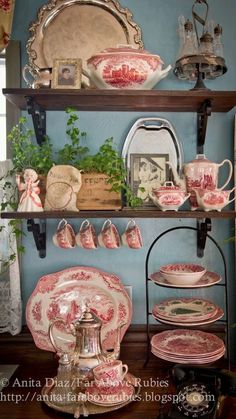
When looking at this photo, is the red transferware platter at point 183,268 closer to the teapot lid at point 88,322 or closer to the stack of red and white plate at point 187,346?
the stack of red and white plate at point 187,346

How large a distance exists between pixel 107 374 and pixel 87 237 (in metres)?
0.47

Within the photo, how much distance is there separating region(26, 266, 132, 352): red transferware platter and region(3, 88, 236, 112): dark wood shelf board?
604 millimetres

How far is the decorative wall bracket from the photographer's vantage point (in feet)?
4.67

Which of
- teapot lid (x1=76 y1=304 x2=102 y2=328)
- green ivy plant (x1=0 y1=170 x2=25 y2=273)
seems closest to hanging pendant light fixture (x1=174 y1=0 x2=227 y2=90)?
green ivy plant (x1=0 y1=170 x2=25 y2=273)

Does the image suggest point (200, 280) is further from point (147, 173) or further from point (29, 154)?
point (29, 154)

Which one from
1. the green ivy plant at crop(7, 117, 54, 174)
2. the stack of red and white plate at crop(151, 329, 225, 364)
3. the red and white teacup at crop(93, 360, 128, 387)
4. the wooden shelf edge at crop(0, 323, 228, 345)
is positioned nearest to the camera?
the red and white teacup at crop(93, 360, 128, 387)

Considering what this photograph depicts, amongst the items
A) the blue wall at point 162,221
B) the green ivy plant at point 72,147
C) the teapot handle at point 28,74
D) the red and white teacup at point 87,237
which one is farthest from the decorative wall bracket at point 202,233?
the teapot handle at point 28,74

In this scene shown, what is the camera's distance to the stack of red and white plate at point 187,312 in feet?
4.22

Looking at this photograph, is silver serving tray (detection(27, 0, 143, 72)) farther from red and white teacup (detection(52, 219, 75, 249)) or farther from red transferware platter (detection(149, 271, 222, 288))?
red transferware platter (detection(149, 271, 222, 288))

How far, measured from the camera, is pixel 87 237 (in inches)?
54.7

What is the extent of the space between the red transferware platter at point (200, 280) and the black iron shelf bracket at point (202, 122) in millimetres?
468

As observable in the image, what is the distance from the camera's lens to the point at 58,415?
43.3 inches

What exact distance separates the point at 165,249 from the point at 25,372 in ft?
2.21

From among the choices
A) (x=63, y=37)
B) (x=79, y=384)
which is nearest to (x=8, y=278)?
(x=79, y=384)
